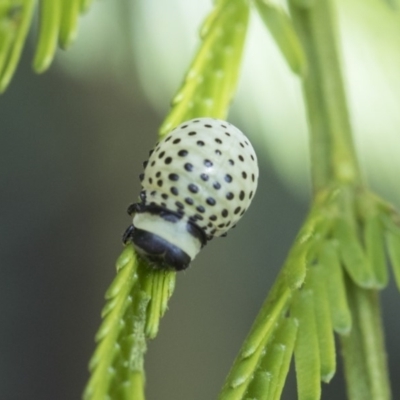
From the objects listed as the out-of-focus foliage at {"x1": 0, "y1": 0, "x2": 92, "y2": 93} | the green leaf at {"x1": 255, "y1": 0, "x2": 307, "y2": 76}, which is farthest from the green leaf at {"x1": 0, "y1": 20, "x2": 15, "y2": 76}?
the green leaf at {"x1": 255, "y1": 0, "x2": 307, "y2": 76}

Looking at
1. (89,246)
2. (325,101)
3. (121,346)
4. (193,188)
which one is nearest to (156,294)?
(121,346)

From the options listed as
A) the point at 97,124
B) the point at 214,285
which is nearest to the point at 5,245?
the point at 97,124

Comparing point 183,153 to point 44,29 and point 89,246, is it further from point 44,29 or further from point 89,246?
point 89,246

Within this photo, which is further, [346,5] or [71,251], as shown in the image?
[71,251]

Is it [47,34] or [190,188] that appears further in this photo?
[190,188]

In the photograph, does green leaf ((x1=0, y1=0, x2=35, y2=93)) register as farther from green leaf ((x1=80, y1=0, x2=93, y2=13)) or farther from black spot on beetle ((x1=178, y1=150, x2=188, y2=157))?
black spot on beetle ((x1=178, y1=150, x2=188, y2=157))

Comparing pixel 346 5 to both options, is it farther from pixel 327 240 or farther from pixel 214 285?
pixel 214 285

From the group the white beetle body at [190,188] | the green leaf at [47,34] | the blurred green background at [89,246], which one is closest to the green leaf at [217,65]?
the white beetle body at [190,188]
